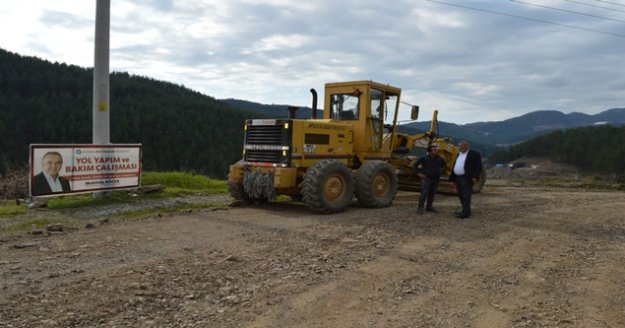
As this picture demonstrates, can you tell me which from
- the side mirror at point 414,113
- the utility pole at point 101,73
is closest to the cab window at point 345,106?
the side mirror at point 414,113

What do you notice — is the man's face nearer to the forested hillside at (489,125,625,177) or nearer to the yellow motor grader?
the yellow motor grader

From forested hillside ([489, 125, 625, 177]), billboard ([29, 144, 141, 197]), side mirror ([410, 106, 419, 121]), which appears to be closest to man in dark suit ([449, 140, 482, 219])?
side mirror ([410, 106, 419, 121])

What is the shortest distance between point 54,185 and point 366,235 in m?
6.85

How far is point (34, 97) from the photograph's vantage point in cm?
9488

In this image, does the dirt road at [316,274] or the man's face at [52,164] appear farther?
the man's face at [52,164]

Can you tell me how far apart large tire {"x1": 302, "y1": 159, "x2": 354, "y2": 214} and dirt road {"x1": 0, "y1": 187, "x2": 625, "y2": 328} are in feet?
3.06

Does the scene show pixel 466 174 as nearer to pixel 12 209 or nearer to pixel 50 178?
pixel 50 178

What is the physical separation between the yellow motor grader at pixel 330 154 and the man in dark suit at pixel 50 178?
11.8ft

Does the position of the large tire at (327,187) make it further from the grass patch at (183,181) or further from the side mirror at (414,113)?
the grass patch at (183,181)

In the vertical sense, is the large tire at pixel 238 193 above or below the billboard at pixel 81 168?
below

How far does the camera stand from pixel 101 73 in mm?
12195

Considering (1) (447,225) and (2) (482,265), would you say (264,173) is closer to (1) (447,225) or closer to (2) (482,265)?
(1) (447,225)

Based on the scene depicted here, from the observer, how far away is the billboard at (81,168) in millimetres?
10359

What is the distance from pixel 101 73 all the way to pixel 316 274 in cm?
889
